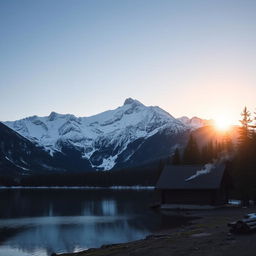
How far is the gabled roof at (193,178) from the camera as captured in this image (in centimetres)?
7081

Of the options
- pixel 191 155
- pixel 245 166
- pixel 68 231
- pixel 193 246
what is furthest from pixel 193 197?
pixel 193 246

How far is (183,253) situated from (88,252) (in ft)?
28.4

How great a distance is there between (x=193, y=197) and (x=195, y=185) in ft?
6.99

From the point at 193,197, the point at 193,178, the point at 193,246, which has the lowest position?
the point at 193,246

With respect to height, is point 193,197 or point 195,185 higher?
point 195,185

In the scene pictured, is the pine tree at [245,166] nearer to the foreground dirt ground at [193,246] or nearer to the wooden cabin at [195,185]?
the wooden cabin at [195,185]

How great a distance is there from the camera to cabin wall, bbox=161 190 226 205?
2771 inches

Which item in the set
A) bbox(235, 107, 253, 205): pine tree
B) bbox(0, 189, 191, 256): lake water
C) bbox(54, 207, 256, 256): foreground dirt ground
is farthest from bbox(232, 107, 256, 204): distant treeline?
bbox(54, 207, 256, 256): foreground dirt ground

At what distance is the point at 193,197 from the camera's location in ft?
235

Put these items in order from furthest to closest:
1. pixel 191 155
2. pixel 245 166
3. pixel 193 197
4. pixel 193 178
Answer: pixel 191 155, pixel 193 178, pixel 193 197, pixel 245 166

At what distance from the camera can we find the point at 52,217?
60594 millimetres

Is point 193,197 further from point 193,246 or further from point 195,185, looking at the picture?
point 193,246

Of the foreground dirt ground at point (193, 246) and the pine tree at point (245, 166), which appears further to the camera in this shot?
the pine tree at point (245, 166)

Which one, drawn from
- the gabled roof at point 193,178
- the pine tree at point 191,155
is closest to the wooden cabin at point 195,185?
the gabled roof at point 193,178
